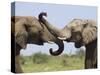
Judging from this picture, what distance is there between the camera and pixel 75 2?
2117 mm

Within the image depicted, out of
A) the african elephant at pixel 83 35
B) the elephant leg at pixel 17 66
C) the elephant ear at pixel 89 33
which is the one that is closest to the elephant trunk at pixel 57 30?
the african elephant at pixel 83 35

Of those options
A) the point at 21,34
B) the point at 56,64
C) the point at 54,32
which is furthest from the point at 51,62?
the point at 21,34

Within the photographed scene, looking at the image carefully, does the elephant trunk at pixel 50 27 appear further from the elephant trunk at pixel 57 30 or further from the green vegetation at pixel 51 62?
the green vegetation at pixel 51 62

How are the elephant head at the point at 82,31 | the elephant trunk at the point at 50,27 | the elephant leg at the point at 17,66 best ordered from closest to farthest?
the elephant leg at the point at 17,66 → the elephant trunk at the point at 50,27 → the elephant head at the point at 82,31

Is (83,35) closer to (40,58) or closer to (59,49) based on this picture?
(59,49)

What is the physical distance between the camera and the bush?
1946 mm

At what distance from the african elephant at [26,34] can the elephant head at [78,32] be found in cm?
6

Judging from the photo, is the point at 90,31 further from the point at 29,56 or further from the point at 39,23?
the point at 29,56

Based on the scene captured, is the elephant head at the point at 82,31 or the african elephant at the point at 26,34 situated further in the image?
the elephant head at the point at 82,31

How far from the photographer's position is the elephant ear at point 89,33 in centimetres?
212

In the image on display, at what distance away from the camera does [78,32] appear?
6.88 ft

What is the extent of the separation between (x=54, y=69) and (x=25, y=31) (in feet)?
1.45

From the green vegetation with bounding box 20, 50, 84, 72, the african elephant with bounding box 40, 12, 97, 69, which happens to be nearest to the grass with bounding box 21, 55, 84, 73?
the green vegetation with bounding box 20, 50, 84, 72

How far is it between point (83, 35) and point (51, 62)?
414mm
